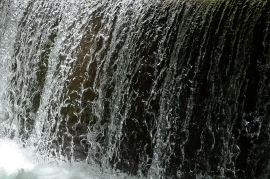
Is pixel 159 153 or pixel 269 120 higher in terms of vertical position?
pixel 269 120

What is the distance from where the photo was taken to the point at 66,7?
4.84 metres

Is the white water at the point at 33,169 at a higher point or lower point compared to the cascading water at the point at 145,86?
lower

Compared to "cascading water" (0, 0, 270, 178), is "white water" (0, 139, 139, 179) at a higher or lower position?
lower

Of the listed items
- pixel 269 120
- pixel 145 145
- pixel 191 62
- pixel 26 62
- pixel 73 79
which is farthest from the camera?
pixel 26 62

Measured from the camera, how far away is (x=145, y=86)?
4.17m

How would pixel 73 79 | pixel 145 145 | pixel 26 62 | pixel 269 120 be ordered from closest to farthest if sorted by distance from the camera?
pixel 269 120 → pixel 145 145 → pixel 73 79 → pixel 26 62

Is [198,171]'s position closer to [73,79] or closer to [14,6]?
[73,79]

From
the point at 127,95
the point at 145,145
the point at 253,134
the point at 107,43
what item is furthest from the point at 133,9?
the point at 253,134

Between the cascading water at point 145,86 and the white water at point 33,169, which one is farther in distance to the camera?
the white water at point 33,169

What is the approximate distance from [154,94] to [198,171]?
2.67ft

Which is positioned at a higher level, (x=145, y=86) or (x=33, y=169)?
(x=145, y=86)

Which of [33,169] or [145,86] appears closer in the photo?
[145,86]

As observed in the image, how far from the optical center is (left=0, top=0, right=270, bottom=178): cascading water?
3.67 meters

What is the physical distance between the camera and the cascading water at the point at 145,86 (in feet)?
12.0
